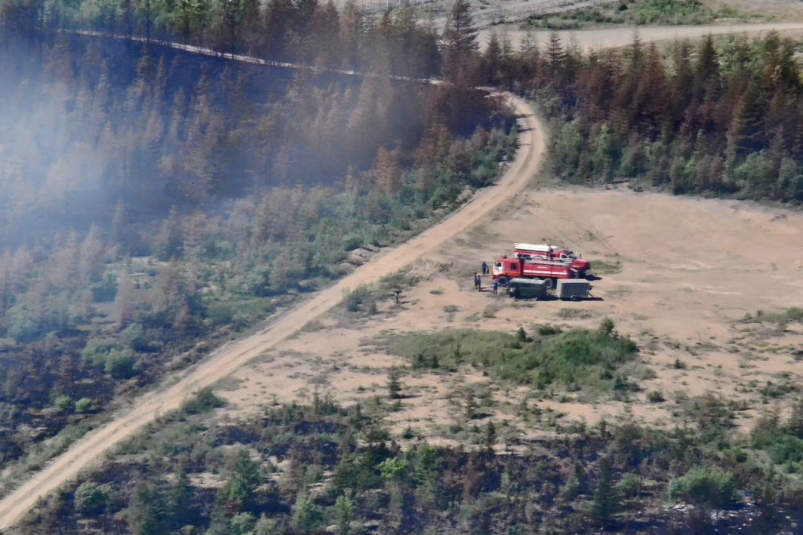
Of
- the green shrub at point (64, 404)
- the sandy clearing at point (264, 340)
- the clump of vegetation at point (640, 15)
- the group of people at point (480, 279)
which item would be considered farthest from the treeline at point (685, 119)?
the green shrub at point (64, 404)

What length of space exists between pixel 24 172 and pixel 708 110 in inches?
1105

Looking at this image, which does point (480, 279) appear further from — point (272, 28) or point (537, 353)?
point (272, 28)

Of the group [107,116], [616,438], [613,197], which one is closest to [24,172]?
[107,116]

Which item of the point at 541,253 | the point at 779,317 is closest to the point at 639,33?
the point at 541,253

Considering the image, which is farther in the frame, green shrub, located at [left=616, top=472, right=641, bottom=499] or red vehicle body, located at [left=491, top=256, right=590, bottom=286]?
red vehicle body, located at [left=491, top=256, right=590, bottom=286]

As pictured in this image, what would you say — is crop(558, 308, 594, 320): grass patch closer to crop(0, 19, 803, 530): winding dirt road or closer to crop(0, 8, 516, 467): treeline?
crop(0, 19, 803, 530): winding dirt road

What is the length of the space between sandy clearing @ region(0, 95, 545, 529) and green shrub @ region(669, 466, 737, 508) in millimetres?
12604

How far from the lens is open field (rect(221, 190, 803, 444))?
29703mm

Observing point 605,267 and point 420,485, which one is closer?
point 420,485

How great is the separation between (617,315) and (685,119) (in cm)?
1674

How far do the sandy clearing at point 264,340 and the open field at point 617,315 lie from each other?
2.59 feet

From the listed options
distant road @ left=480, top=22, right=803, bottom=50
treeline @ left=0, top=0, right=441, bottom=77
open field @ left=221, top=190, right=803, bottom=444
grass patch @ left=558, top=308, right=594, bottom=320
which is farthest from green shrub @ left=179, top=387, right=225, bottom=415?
distant road @ left=480, top=22, right=803, bottom=50

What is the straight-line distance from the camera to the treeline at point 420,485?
950 inches

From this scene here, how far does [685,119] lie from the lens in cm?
5000
